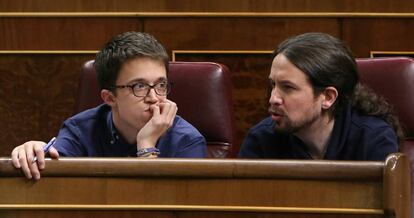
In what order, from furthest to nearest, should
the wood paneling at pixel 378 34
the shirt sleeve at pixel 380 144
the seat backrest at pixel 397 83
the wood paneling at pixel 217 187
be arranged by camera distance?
the wood paneling at pixel 378 34
the seat backrest at pixel 397 83
the shirt sleeve at pixel 380 144
the wood paneling at pixel 217 187

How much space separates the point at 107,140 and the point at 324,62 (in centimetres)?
32

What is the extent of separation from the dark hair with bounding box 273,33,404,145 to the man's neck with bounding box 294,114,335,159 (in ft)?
0.06

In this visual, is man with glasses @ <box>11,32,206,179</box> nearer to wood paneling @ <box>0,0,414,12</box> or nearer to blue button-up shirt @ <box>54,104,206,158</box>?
blue button-up shirt @ <box>54,104,206,158</box>

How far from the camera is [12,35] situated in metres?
1.92

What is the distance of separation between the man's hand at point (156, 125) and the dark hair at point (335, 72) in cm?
17

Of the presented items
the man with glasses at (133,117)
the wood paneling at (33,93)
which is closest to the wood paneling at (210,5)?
the wood paneling at (33,93)

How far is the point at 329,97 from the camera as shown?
1.17 metres

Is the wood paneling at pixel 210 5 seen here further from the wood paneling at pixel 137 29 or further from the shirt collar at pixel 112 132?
the shirt collar at pixel 112 132

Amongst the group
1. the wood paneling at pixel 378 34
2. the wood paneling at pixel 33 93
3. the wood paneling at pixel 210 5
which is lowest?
the wood paneling at pixel 33 93

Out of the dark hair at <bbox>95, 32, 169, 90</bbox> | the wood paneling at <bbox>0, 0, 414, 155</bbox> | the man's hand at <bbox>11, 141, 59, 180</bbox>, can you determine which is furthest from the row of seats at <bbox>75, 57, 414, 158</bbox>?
the wood paneling at <bbox>0, 0, 414, 155</bbox>

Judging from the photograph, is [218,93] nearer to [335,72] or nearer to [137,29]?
[335,72]

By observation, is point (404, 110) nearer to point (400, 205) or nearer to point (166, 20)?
point (400, 205)

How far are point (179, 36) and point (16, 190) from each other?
1.09 meters

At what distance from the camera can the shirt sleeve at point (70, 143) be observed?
1190 mm
